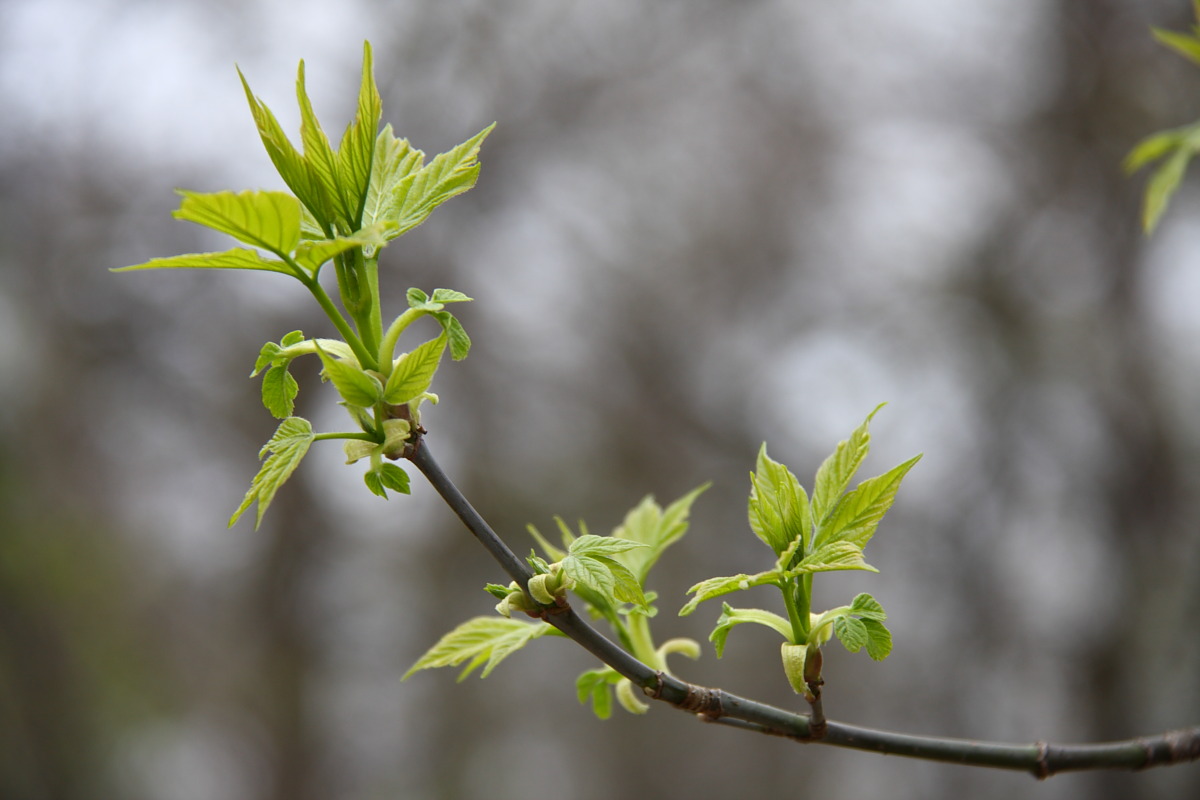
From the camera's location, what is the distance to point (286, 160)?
0.31 meters

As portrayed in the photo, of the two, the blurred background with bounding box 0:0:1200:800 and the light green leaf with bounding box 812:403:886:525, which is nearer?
the light green leaf with bounding box 812:403:886:525

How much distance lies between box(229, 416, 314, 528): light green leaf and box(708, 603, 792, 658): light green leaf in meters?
0.18

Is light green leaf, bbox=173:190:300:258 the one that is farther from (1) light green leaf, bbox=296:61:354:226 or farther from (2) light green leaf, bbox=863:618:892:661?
(2) light green leaf, bbox=863:618:892:661

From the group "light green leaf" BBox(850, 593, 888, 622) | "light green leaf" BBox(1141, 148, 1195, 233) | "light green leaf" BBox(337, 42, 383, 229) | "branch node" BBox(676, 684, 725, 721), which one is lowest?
"branch node" BBox(676, 684, 725, 721)

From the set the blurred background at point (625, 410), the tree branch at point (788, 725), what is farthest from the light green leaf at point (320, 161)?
the blurred background at point (625, 410)

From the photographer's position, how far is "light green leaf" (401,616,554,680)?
0.39 metres

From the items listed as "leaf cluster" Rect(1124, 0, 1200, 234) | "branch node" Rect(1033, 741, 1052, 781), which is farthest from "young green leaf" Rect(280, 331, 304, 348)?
"leaf cluster" Rect(1124, 0, 1200, 234)

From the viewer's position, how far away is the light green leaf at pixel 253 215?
27 centimetres

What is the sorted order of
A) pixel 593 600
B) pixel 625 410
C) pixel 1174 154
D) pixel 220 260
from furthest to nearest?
1. pixel 625 410
2. pixel 1174 154
3. pixel 593 600
4. pixel 220 260

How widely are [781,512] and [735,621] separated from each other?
6 centimetres

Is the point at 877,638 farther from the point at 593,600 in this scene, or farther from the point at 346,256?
the point at 346,256

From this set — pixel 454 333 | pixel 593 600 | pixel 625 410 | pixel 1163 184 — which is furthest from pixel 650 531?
pixel 625 410

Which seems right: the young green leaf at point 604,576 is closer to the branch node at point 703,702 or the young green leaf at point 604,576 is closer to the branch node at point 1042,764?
the branch node at point 703,702

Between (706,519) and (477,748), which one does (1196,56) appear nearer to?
(706,519)
